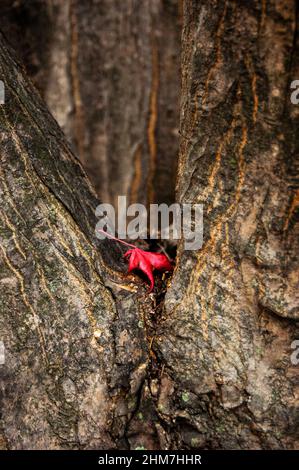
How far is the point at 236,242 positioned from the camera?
1.34 m

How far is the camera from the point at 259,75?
1219 mm

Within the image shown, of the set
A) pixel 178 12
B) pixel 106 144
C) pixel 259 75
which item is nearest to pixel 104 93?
pixel 106 144

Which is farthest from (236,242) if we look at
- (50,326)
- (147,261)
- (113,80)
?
(113,80)

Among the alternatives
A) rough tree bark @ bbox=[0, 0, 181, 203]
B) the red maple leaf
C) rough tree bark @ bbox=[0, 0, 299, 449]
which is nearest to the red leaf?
the red maple leaf

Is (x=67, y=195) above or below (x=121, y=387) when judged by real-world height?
above

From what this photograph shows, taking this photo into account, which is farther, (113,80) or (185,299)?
(113,80)

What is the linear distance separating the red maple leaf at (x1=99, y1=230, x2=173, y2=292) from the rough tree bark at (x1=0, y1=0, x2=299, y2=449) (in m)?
0.13

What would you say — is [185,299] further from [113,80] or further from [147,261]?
[113,80]

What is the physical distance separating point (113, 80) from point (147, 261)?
86.2 inches

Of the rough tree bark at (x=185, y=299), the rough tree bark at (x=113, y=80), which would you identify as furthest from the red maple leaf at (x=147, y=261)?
the rough tree bark at (x=113, y=80)

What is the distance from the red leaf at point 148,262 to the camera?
160 centimetres

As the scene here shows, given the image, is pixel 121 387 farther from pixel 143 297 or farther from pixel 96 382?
pixel 143 297

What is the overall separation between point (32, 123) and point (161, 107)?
86.4 inches

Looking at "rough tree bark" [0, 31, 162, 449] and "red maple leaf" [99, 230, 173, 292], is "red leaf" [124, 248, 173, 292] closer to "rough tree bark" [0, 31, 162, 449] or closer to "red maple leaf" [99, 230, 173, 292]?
"red maple leaf" [99, 230, 173, 292]
